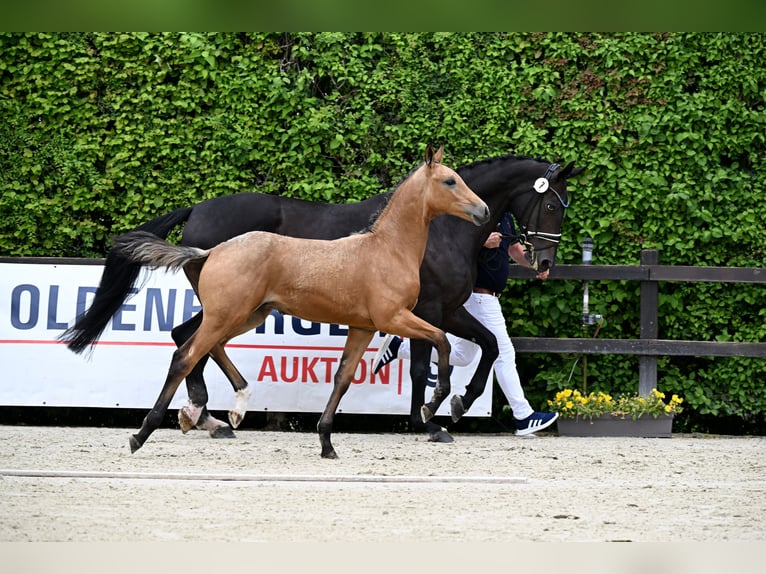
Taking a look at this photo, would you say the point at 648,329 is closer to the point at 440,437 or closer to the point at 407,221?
the point at 440,437

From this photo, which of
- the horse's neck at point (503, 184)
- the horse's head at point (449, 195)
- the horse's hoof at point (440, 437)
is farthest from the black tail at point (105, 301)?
the horse's neck at point (503, 184)

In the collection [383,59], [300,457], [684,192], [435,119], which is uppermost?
[383,59]

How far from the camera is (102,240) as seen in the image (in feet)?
29.2

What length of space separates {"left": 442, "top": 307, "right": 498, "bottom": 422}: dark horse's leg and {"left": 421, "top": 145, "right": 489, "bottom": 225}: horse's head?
1376 mm

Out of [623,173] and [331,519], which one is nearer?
[331,519]

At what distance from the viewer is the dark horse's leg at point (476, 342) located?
766 centimetres

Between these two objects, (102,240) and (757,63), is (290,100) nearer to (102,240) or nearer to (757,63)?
(102,240)

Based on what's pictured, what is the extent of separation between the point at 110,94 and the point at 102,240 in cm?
132

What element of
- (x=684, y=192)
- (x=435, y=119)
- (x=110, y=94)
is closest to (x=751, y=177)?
(x=684, y=192)

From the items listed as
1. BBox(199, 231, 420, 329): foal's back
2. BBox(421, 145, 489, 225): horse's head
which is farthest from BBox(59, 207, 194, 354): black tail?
BBox(421, 145, 489, 225): horse's head

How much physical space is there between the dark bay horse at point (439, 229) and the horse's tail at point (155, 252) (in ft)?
3.32

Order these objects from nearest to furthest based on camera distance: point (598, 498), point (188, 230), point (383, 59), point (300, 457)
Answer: point (598, 498) < point (300, 457) < point (188, 230) < point (383, 59)

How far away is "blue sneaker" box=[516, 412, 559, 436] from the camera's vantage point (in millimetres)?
8156

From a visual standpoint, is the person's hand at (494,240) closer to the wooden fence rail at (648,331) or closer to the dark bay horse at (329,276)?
the wooden fence rail at (648,331)
